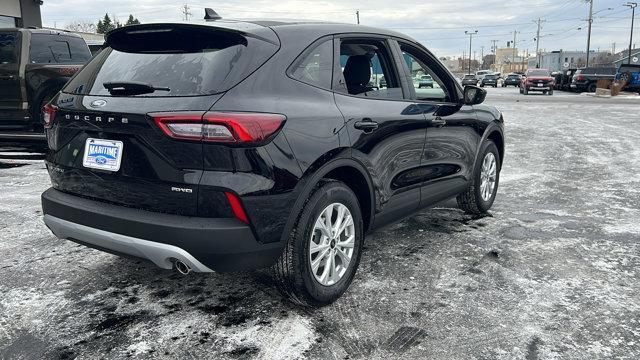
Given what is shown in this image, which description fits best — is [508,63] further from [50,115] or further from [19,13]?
[50,115]

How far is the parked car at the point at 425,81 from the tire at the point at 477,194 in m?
1.07

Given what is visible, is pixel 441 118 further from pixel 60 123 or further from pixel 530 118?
pixel 530 118

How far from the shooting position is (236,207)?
267cm

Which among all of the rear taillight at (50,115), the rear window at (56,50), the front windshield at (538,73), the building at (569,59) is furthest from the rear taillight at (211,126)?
the building at (569,59)

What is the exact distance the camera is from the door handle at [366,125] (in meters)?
3.30

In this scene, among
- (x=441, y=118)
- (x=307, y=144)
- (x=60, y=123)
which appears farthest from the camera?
(x=441, y=118)

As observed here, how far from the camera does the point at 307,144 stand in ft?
9.59

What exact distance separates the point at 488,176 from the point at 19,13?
2374 centimetres

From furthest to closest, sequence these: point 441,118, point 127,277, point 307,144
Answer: point 441,118
point 127,277
point 307,144

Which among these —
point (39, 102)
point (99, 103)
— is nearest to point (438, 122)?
point (99, 103)

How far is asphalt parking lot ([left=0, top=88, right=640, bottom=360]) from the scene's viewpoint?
9.28 ft

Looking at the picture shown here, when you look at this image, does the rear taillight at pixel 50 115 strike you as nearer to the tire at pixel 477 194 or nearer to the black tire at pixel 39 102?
the tire at pixel 477 194

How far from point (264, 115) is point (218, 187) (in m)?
0.43

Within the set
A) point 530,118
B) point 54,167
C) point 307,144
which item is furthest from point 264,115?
point 530,118
